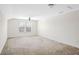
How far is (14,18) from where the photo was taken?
1741mm

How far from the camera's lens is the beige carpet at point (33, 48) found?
167cm

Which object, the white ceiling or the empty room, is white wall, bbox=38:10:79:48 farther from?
the white ceiling

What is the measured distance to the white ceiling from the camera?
65.4 inches

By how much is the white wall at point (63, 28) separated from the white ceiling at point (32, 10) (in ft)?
0.36

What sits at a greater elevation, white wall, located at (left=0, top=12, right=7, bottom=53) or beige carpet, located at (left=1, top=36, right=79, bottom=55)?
white wall, located at (left=0, top=12, right=7, bottom=53)

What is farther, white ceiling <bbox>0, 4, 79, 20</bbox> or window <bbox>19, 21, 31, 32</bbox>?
window <bbox>19, 21, 31, 32</bbox>

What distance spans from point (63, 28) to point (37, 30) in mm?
503

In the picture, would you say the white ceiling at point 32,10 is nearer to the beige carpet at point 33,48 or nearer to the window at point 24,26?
the window at point 24,26

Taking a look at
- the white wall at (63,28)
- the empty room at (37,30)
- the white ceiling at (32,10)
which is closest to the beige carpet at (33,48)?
the empty room at (37,30)

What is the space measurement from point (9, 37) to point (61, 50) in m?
0.98

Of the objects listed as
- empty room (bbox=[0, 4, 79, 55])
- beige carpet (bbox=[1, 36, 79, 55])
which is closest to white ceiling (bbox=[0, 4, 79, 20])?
empty room (bbox=[0, 4, 79, 55])

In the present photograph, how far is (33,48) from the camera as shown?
1.70m
